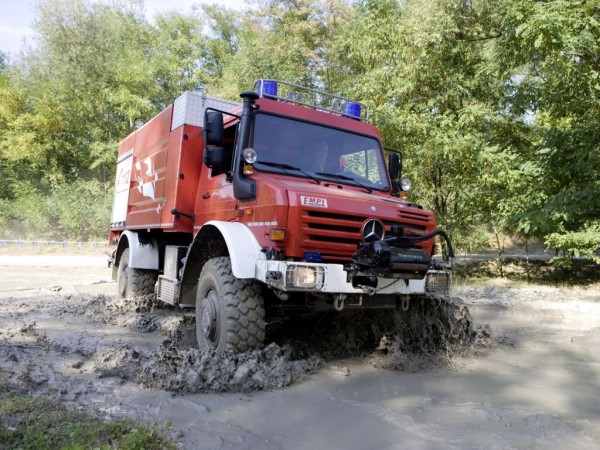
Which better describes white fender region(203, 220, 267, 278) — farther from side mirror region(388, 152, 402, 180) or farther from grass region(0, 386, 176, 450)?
side mirror region(388, 152, 402, 180)

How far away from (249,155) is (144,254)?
3.86m

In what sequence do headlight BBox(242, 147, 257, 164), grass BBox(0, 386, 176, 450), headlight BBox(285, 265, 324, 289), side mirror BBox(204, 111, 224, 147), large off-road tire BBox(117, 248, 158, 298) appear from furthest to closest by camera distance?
large off-road tire BBox(117, 248, 158, 298), side mirror BBox(204, 111, 224, 147), headlight BBox(242, 147, 257, 164), headlight BBox(285, 265, 324, 289), grass BBox(0, 386, 176, 450)

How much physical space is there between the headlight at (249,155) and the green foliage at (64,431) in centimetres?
251

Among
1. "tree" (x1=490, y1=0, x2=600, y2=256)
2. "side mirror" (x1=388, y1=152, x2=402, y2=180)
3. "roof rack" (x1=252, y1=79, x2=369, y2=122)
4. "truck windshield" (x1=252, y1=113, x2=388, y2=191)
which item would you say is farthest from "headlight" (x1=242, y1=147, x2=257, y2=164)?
"tree" (x1=490, y1=0, x2=600, y2=256)

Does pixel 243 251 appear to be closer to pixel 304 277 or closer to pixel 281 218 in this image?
pixel 281 218

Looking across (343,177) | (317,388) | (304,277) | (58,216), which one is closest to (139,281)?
(343,177)

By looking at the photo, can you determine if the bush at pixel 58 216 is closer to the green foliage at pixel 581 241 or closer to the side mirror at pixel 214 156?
the green foliage at pixel 581 241

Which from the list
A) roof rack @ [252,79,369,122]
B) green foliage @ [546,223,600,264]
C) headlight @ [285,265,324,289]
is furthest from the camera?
green foliage @ [546,223,600,264]

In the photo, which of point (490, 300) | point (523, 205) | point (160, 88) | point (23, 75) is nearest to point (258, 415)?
point (490, 300)

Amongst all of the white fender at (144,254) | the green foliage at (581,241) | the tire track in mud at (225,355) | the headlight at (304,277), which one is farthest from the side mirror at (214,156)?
the green foliage at (581,241)

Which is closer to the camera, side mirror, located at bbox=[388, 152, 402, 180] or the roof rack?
the roof rack

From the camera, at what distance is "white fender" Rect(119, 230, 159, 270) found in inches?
308

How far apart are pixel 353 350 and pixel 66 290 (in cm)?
727

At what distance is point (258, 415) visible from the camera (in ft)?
12.1
